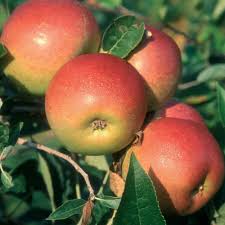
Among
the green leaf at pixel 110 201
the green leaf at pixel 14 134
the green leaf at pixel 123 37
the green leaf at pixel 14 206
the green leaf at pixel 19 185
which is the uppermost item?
the green leaf at pixel 123 37

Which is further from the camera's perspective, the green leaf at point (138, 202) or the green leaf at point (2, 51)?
the green leaf at point (2, 51)

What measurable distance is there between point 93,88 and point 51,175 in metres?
0.65

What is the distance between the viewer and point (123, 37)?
1540mm

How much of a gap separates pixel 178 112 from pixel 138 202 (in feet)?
1.52

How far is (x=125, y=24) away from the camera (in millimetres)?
1578

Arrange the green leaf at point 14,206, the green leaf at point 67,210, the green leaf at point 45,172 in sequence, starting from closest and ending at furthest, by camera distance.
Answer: the green leaf at point 67,210 → the green leaf at point 45,172 → the green leaf at point 14,206

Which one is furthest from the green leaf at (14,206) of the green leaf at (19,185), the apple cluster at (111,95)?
the apple cluster at (111,95)

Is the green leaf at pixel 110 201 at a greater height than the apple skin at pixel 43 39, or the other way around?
the apple skin at pixel 43 39

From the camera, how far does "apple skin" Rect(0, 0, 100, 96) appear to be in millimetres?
1443

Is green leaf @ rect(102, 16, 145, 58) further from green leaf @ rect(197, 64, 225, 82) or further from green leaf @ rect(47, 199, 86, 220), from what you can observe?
green leaf @ rect(197, 64, 225, 82)

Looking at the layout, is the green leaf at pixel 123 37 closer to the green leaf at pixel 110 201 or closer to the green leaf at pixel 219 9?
the green leaf at pixel 110 201

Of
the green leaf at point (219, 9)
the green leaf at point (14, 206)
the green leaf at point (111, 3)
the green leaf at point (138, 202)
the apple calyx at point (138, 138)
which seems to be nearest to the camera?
the green leaf at point (138, 202)

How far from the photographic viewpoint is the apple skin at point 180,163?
1.38 meters

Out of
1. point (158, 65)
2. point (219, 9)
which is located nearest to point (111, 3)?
point (219, 9)
